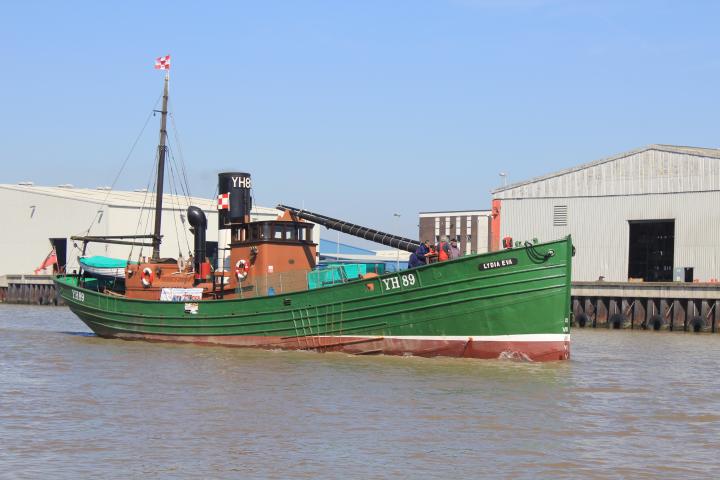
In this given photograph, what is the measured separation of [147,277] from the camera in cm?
3127

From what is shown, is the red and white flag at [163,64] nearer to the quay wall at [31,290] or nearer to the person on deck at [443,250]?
the person on deck at [443,250]

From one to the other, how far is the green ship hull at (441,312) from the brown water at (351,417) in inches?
25.4

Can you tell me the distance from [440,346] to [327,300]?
3245mm

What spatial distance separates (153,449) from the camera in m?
13.5

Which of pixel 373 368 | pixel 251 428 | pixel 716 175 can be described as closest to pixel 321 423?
pixel 251 428

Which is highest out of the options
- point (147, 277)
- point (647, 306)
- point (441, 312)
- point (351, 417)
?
point (147, 277)

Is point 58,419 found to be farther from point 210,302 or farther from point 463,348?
point 210,302

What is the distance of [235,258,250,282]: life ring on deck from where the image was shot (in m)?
28.9

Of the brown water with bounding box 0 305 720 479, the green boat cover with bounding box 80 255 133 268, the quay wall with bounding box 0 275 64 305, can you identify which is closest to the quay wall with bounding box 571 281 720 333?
the brown water with bounding box 0 305 720 479

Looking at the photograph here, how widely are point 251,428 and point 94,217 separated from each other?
53.1 m

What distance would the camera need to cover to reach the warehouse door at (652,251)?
163ft

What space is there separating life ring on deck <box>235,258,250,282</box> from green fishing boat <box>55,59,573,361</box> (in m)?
0.03

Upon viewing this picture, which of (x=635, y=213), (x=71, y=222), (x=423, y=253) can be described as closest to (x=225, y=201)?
(x=423, y=253)

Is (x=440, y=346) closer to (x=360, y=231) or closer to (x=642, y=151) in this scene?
(x=360, y=231)
